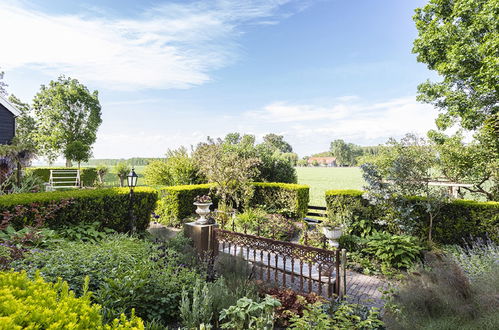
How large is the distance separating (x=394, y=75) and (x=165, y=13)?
8496mm

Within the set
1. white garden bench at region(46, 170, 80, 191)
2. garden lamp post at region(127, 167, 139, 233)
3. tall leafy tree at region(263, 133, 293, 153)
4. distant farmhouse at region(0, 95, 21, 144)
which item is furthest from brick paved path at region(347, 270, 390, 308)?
tall leafy tree at region(263, 133, 293, 153)

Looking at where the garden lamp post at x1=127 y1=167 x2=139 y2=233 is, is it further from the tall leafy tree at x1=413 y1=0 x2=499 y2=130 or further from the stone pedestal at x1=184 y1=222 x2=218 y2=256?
the tall leafy tree at x1=413 y1=0 x2=499 y2=130

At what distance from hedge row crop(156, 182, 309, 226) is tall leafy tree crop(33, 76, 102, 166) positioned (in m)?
A: 24.0

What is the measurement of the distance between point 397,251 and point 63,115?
3410 cm

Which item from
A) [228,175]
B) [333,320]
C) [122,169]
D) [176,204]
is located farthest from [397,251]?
[122,169]

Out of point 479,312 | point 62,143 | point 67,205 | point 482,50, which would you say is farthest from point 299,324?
point 62,143

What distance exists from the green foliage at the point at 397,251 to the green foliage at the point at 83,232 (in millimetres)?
6002

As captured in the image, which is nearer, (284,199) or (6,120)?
(284,199)

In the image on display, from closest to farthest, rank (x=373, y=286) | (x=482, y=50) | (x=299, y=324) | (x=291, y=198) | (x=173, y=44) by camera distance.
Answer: (x=299, y=324)
(x=373, y=286)
(x=173, y=44)
(x=291, y=198)
(x=482, y=50)

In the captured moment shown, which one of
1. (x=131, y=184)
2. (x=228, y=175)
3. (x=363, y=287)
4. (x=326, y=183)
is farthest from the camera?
(x=326, y=183)

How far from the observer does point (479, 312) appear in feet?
7.66

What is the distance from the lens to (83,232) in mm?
5863

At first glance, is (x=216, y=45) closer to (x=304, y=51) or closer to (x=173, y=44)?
(x=173, y=44)

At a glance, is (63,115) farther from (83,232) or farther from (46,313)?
(46,313)
